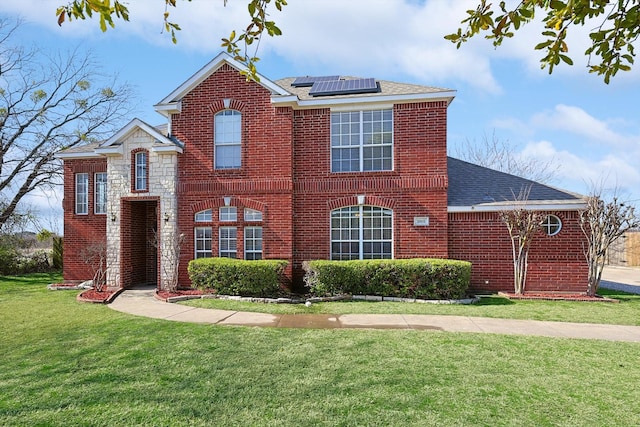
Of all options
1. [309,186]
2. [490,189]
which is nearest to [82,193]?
[309,186]

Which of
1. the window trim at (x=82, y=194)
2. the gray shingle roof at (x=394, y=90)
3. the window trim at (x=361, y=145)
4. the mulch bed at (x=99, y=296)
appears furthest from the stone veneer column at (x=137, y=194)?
the window trim at (x=361, y=145)

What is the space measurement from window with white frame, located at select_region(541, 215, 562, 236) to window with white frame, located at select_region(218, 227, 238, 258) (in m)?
9.85

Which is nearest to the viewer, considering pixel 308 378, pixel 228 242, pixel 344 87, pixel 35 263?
pixel 308 378

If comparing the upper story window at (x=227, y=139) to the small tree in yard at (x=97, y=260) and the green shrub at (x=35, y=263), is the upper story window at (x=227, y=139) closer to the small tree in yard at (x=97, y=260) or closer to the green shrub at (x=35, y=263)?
the small tree in yard at (x=97, y=260)

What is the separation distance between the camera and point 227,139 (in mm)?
12297

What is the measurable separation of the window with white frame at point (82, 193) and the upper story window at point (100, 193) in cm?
39

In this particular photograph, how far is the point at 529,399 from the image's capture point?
4.08 meters

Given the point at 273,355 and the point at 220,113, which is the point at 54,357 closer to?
the point at 273,355

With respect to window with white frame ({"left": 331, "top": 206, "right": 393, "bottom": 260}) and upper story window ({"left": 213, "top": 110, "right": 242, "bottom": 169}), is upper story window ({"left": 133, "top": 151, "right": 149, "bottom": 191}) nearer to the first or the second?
upper story window ({"left": 213, "top": 110, "right": 242, "bottom": 169})

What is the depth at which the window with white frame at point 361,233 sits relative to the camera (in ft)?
38.6

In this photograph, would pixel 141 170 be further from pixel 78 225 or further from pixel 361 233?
pixel 361 233

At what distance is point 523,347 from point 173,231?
10.3 m

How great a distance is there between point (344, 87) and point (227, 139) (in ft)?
14.3

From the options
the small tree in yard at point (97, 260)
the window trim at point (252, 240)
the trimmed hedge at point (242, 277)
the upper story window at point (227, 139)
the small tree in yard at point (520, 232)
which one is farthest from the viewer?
the upper story window at point (227, 139)
